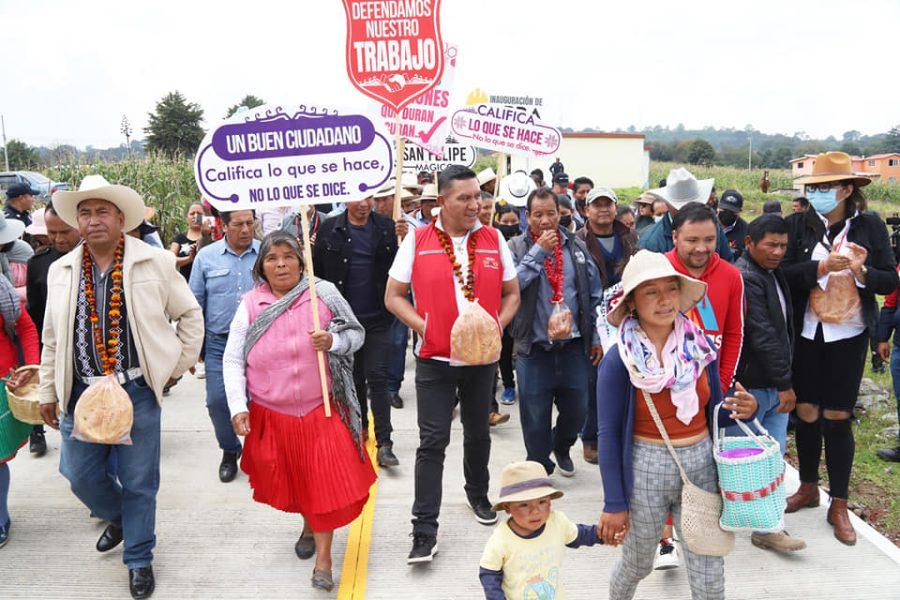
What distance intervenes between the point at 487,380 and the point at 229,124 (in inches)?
85.0

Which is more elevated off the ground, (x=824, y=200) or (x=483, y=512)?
(x=824, y=200)

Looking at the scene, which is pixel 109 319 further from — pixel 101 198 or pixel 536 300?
pixel 536 300

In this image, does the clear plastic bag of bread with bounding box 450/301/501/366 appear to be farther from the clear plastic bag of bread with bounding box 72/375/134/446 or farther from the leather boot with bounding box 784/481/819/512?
the leather boot with bounding box 784/481/819/512

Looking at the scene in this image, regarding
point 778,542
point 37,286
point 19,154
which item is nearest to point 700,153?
point 19,154

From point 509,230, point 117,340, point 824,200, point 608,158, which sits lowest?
point 117,340

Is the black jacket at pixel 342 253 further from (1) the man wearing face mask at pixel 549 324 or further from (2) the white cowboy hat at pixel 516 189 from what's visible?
(2) the white cowboy hat at pixel 516 189

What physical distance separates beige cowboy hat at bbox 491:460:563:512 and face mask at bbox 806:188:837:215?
293 cm

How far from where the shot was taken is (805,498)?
4.80m

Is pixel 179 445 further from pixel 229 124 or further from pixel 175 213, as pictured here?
pixel 175 213

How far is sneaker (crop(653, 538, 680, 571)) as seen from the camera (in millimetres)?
3998

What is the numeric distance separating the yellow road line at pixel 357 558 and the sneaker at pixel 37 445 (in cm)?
305

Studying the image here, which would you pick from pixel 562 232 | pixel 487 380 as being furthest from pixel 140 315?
pixel 562 232

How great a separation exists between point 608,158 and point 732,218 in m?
Answer: 51.2

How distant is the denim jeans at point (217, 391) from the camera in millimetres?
5199
